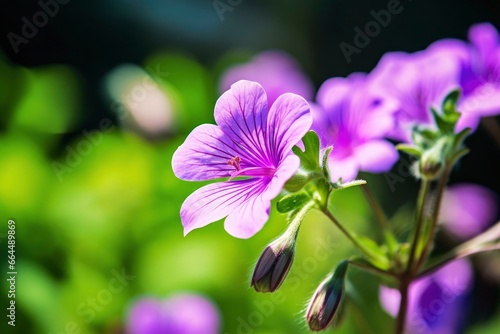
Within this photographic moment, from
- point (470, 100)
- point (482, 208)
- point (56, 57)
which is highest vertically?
point (56, 57)

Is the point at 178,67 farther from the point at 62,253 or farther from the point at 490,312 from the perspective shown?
the point at 490,312

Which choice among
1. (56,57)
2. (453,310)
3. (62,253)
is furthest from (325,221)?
(56,57)

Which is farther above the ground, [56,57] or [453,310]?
[56,57]

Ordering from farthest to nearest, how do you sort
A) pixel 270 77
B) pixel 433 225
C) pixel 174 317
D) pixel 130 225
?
pixel 270 77
pixel 130 225
pixel 174 317
pixel 433 225

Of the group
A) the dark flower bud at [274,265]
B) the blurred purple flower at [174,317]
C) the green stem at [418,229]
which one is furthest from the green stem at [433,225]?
the blurred purple flower at [174,317]

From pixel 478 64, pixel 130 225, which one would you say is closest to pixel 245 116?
pixel 478 64

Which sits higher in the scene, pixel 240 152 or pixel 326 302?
pixel 240 152

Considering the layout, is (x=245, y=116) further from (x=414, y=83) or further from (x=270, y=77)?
(x=270, y=77)

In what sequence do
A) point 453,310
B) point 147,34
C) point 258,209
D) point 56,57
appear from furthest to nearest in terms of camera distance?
point 147,34 → point 56,57 → point 453,310 → point 258,209
